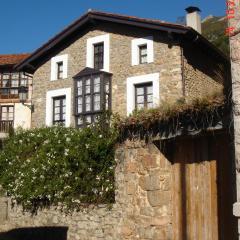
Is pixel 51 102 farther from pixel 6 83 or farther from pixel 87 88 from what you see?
pixel 6 83

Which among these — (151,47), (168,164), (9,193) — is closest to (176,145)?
(168,164)

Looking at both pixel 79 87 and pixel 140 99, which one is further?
pixel 79 87

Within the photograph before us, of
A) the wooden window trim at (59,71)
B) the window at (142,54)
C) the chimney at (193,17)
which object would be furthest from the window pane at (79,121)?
the chimney at (193,17)

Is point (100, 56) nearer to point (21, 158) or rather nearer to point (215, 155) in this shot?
point (21, 158)

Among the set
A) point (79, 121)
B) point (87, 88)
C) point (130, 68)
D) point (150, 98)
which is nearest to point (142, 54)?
point (130, 68)

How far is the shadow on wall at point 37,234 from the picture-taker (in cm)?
1110

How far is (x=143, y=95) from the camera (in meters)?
19.5

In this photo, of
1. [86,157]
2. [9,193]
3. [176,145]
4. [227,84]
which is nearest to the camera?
[227,84]

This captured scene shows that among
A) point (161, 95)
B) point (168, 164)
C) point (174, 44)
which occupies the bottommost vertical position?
point (168, 164)

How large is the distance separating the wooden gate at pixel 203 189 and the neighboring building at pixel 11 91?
25.7 meters

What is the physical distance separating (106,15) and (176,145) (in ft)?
45.9

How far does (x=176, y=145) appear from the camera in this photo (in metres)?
7.53

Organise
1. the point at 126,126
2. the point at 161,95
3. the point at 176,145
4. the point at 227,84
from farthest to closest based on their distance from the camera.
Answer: the point at 161,95, the point at 126,126, the point at 176,145, the point at 227,84

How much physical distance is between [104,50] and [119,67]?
123cm
